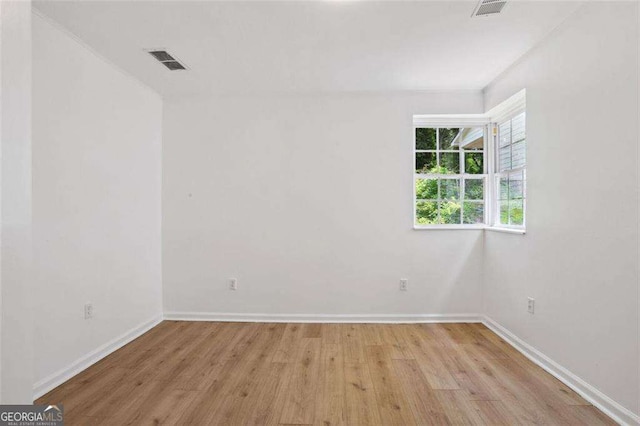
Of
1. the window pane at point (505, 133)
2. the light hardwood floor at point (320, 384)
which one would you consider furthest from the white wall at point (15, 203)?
the window pane at point (505, 133)

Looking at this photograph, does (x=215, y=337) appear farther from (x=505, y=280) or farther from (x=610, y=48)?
(x=610, y=48)

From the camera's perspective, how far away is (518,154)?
3.17 m

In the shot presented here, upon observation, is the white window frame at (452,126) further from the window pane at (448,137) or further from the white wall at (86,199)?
the white wall at (86,199)

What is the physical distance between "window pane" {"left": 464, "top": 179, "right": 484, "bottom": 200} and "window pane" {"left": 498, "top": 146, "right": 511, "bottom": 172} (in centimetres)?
29

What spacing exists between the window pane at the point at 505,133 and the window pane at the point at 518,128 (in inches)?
2.8

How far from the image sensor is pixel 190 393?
219cm

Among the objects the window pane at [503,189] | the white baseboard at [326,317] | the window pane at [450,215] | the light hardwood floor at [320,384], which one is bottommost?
the light hardwood floor at [320,384]

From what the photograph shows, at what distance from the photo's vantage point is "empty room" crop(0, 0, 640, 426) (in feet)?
6.32

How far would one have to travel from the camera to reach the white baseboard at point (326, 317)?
3.61m

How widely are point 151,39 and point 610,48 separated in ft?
10.0

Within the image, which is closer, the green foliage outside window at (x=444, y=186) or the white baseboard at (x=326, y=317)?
the white baseboard at (x=326, y=317)

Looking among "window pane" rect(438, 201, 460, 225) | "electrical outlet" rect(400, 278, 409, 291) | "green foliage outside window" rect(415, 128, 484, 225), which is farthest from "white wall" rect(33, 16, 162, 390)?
"window pane" rect(438, 201, 460, 225)

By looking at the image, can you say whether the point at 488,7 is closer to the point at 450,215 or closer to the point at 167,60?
the point at 450,215

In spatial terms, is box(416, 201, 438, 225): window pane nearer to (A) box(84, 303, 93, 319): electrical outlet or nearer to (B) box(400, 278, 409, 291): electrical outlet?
(B) box(400, 278, 409, 291): electrical outlet
